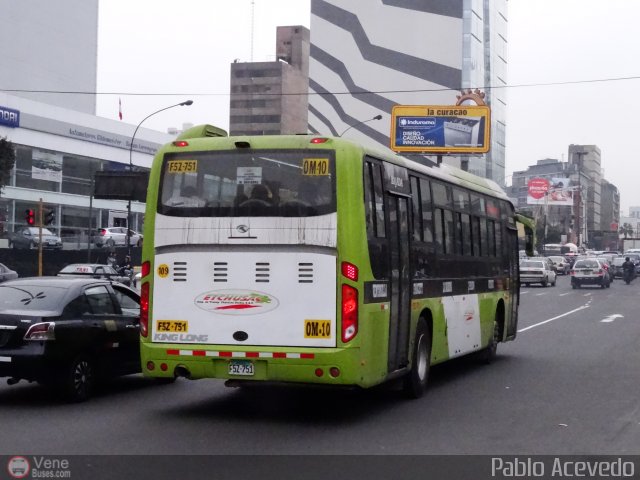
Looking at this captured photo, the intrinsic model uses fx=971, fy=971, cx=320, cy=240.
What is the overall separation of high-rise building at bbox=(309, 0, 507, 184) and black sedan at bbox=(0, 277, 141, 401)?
263ft

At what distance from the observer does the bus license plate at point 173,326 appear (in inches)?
410

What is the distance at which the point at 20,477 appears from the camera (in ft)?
24.7

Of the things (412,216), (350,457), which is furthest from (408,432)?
(412,216)

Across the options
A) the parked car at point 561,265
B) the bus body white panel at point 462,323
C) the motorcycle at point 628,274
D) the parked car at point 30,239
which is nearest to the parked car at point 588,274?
the motorcycle at point 628,274

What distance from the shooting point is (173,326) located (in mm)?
10469

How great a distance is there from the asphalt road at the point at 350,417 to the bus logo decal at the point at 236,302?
118cm

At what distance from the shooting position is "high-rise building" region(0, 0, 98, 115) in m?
78.9

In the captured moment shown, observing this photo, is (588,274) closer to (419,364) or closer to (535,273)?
(535,273)

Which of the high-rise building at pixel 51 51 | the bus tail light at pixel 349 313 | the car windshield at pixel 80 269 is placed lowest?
the car windshield at pixel 80 269

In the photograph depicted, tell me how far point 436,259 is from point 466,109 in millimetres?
53925

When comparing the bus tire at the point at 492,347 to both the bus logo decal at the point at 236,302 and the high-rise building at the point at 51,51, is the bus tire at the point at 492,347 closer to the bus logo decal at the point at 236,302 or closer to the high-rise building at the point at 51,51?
the bus logo decal at the point at 236,302

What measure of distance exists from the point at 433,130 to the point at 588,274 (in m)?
Result: 16.3

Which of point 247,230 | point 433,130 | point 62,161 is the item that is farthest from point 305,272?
point 62,161

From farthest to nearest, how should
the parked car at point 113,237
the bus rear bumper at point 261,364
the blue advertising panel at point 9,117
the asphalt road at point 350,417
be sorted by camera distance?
the parked car at point 113,237
the blue advertising panel at point 9,117
the bus rear bumper at point 261,364
the asphalt road at point 350,417
